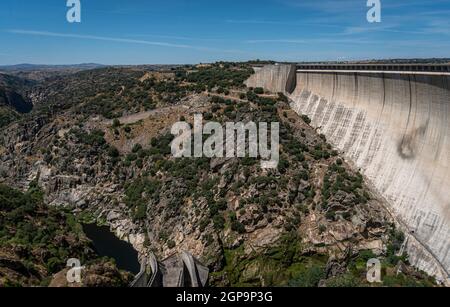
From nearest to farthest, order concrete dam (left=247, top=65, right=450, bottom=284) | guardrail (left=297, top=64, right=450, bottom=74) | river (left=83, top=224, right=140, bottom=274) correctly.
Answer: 1. concrete dam (left=247, top=65, right=450, bottom=284)
2. guardrail (left=297, top=64, right=450, bottom=74)
3. river (left=83, top=224, right=140, bottom=274)

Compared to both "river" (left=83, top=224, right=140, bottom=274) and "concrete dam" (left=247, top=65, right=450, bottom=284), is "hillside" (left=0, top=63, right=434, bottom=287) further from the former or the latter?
"concrete dam" (left=247, top=65, right=450, bottom=284)

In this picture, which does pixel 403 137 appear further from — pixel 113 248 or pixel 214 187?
pixel 113 248

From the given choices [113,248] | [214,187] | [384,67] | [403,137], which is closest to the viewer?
[403,137]

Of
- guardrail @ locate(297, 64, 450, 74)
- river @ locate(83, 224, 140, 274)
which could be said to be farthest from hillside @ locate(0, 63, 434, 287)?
guardrail @ locate(297, 64, 450, 74)

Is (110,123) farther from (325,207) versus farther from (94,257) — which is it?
(325,207)

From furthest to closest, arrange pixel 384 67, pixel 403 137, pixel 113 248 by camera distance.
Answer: pixel 113 248 → pixel 384 67 → pixel 403 137

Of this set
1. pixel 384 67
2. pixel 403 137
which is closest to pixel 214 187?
pixel 403 137

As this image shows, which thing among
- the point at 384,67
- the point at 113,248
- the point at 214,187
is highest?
the point at 384,67

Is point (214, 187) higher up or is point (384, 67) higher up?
point (384, 67)
